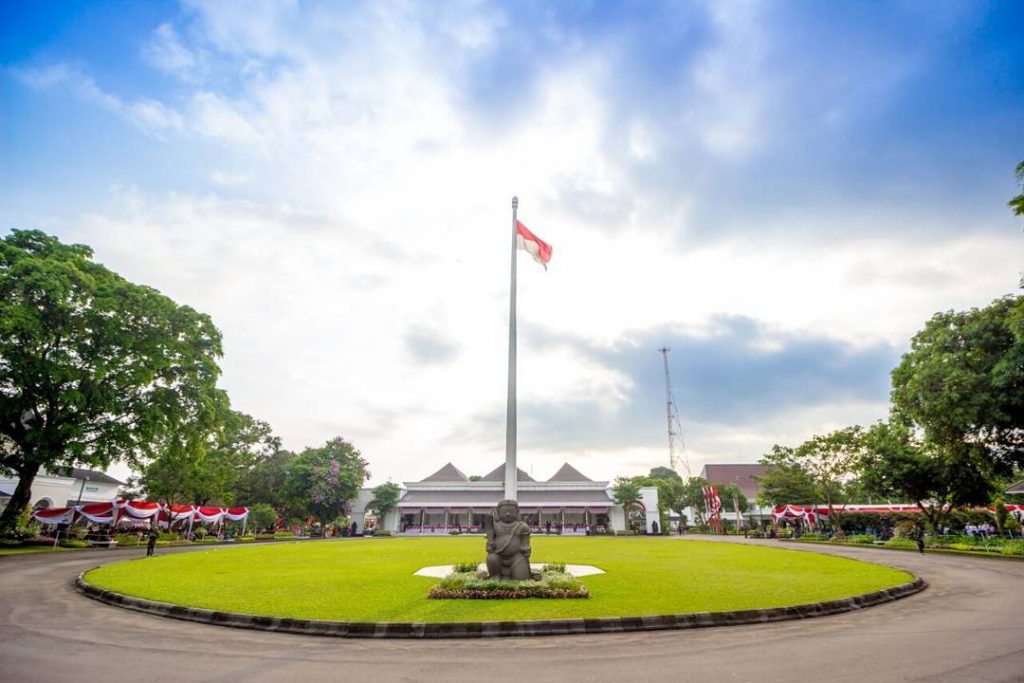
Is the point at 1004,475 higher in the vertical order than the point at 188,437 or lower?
lower

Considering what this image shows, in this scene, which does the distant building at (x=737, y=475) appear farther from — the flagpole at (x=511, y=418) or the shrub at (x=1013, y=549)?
the flagpole at (x=511, y=418)

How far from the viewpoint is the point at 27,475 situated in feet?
82.5

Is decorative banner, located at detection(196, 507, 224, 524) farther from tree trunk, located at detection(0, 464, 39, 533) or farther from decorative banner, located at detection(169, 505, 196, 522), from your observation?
tree trunk, located at detection(0, 464, 39, 533)

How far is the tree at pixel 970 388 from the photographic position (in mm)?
20312

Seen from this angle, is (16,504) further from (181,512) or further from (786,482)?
(786,482)

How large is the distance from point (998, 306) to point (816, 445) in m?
21.5

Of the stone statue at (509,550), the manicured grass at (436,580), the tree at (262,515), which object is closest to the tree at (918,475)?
the manicured grass at (436,580)

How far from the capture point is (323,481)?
166 feet

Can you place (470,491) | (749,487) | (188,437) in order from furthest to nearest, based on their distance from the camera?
(749,487), (470,491), (188,437)

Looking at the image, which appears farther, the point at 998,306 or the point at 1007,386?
the point at 998,306

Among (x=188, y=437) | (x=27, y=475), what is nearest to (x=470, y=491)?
(x=188, y=437)

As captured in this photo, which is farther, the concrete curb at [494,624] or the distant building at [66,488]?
the distant building at [66,488]

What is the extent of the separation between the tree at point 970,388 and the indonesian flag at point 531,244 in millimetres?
17684

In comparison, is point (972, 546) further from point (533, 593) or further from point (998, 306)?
point (533, 593)
